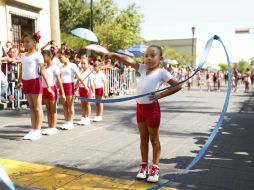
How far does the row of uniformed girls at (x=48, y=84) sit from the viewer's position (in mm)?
5664

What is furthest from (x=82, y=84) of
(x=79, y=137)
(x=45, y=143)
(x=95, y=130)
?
(x=45, y=143)

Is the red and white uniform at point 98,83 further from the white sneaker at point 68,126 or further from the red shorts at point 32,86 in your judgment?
the red shorts at point 32,86

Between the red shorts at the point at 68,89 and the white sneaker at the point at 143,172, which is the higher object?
the red shorts at the point at 68,89

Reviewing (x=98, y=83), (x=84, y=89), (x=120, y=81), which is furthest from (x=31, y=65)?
(x=120, y=81)

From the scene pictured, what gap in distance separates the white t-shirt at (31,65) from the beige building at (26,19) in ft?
28.8

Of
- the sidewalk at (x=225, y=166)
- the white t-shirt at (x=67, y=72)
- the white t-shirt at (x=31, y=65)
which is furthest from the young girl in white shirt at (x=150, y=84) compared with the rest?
the white t-shirt at (x=67, y=72)

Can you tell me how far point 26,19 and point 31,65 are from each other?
10.7m

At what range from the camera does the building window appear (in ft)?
48.1

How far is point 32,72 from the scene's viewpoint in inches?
223

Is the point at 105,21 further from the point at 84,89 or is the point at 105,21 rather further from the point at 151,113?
the point at 151,113

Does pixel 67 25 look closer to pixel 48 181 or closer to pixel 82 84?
Answer: pixel 82 84

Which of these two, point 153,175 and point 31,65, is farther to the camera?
point 31,65

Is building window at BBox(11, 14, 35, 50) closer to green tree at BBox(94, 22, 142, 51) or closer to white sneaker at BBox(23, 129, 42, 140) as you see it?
white sneaker at BBox(23, 129, 42, 140)

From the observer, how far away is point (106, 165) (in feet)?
14.4
